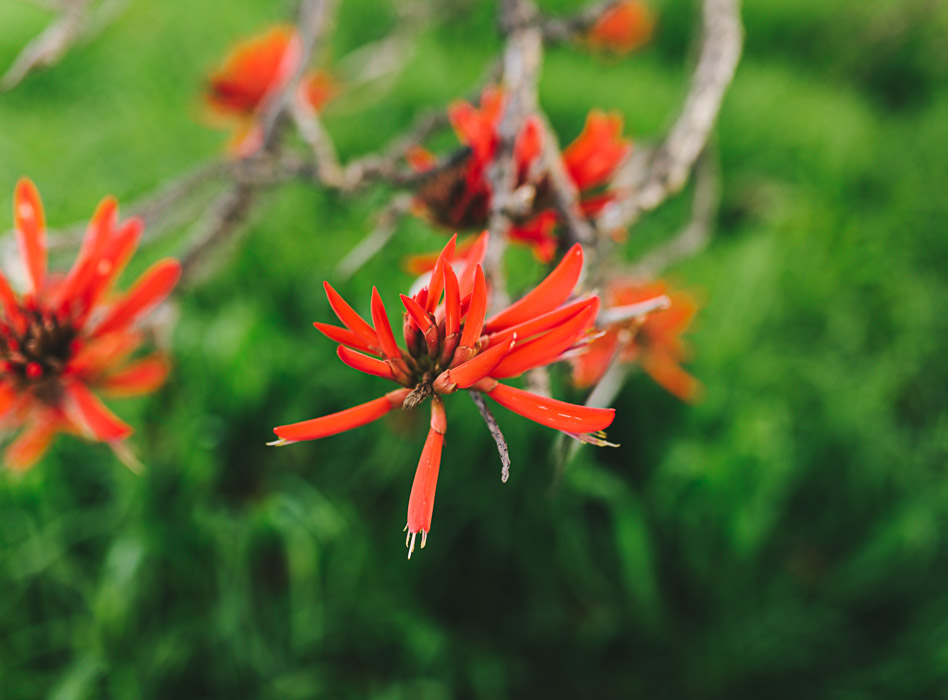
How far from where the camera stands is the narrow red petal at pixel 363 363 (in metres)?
0.18

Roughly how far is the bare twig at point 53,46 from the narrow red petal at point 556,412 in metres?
0.28

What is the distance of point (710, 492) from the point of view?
2.38 feet

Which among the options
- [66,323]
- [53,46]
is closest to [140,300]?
[66,323]

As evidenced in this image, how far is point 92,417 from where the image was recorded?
0.29 meters

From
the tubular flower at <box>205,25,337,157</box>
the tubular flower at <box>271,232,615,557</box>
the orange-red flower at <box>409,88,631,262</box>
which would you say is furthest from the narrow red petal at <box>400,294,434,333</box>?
the tubular flower at <box>205,25,337,157</box>

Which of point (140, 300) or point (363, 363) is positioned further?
point (140, 300)

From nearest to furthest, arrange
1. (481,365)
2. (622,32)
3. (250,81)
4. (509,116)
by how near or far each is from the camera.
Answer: (481,365) → (509,116) → (250,81) → (622,32)

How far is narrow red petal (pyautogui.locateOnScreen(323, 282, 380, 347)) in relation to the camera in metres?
0.18

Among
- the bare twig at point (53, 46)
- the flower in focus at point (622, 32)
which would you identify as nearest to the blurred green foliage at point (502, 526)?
the bare twig at point (53, 46)

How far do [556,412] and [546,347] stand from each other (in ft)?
0.07

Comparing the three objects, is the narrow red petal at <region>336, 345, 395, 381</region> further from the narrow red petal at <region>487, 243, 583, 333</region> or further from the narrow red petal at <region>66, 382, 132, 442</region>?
the narrow red petal at <region>66, 382, 132, 442</region>

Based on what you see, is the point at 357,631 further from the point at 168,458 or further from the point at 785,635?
the point at 785,635

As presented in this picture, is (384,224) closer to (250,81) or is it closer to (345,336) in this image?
(345,336)

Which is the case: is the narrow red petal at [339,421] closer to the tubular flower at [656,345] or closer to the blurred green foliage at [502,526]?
the tubular flower at [656,345]
